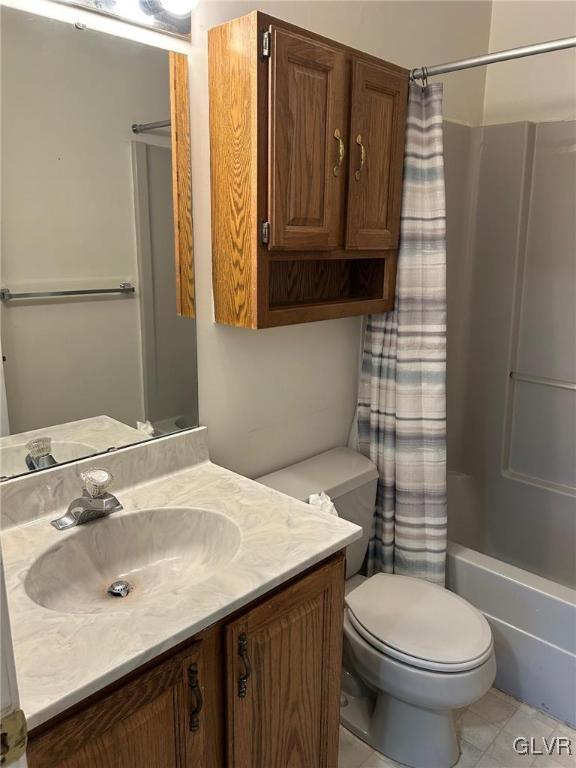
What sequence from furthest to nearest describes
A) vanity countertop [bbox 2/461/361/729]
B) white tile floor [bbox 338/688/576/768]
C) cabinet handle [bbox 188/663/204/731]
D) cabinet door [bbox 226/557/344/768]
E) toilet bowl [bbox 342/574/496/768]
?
1. white tile floor [bbox 338/688/576/768]
2. toilet bowl [bbox 342/574/496/768]
3. cabinet door [bbox 226/557/344/768]
4. cabinet handle [bbox 188/663/204/731]
5. vanity countertop [bbox 2/461/361/729]

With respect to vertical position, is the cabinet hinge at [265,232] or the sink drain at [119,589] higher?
the cabinet hinge at [265,232]

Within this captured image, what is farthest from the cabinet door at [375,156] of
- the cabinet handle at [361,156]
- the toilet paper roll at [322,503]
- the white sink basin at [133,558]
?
the white sink basin at [133,558]

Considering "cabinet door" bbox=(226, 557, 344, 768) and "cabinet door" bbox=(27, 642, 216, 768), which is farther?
"cabinet door" bbox=(226, 557, 344, 768)

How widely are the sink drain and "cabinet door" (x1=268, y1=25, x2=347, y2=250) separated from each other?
32.8 inches

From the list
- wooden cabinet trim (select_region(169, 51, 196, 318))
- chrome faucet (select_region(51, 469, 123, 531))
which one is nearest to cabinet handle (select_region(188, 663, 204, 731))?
chrome faucet (select_region(51, 469, 123, 531))

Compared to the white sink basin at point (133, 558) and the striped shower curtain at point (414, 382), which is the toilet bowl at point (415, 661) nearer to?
the striped shower curtain at point (414, 382)

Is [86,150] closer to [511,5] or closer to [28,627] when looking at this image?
[28,627]

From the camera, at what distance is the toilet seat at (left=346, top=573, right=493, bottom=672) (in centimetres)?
154

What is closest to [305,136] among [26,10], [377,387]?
[26,10]

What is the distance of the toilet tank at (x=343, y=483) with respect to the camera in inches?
70.4

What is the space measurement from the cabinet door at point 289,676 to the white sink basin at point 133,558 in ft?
0.54

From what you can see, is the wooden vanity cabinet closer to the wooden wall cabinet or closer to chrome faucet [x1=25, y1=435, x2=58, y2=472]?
chrome faucet [x1=25, y1=435, x2=58, y2=472]

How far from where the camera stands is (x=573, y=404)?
2.43 m

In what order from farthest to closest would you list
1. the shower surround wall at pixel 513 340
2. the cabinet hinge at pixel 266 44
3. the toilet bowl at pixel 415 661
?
the shower surround wall at pixel 513 340
the toilet bowl at pixel 415 661
the cabinet hinge at pixel 266 44
